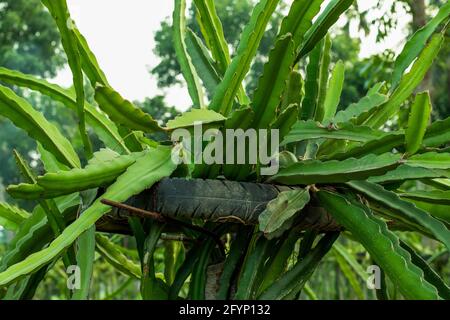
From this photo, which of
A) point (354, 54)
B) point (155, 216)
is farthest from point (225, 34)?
point (155, 216)

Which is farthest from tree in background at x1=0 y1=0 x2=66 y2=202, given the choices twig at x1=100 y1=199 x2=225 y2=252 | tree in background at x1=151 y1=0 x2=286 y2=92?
twig at x1=100 y1=199 x2=225 y2=252

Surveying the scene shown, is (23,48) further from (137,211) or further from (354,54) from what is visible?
(137,211)

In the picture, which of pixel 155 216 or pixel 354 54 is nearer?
pixel 155 216

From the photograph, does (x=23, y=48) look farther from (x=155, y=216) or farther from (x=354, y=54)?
(x=155, y=216)

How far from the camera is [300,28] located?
29.4 inches

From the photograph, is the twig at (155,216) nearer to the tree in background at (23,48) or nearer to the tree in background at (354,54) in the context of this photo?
the tree in background at (354,54)

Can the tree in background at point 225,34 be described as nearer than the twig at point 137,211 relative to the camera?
No

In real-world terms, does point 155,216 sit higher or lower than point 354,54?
lower

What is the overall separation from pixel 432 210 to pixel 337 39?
53.7ft

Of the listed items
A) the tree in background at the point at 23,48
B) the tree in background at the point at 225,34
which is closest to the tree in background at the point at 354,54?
the tree in background at the point at 225,34

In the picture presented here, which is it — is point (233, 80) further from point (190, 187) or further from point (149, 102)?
point (149, 102)

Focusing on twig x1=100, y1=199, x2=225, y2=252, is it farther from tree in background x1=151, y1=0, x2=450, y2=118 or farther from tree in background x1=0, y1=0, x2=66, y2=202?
tree in background x1=0, y1=0, x2=66, y2=202

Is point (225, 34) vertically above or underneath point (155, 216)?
above
